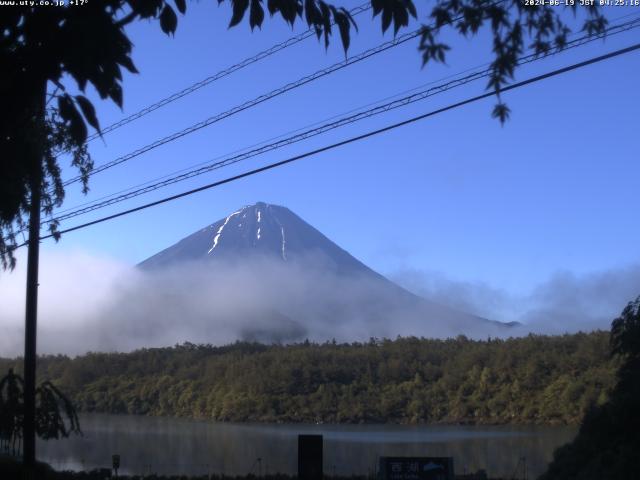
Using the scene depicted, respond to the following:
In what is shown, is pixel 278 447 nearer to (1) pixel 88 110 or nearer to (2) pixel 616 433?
(2) pixel 616 433

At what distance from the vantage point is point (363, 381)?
206ft

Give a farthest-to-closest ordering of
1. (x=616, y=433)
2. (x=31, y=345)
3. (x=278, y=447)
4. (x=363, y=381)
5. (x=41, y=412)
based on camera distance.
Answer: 1. (x=363, y=381)
2. (x=278, y=447)
3. (x=616, y=433)
4. (x=41, y=412)
5. (x=31, y=345)

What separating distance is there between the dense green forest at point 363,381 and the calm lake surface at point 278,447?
4590 millimetres

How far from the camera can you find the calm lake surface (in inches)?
1302

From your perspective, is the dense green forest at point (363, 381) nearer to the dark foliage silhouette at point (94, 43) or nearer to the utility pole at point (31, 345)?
the utility pole at point (31, 345)

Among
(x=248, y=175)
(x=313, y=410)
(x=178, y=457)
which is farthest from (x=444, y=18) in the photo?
(x=313, y=410)

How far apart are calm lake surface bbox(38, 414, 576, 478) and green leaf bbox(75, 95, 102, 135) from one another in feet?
80.1

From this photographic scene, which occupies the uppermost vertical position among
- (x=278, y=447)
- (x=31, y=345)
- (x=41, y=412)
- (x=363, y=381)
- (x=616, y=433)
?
(x=31, y=345)

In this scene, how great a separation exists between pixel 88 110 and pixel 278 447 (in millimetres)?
→ 36322

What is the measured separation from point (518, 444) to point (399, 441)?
17.7ft

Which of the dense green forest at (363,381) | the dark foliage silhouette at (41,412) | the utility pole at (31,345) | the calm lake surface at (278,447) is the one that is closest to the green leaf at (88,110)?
the utility pole at (31,345)

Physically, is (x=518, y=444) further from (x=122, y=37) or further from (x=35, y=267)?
(x=122, y=37)

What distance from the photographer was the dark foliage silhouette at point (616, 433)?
17.7 meters

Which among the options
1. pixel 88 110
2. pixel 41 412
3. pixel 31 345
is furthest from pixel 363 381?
pixel 88 110
